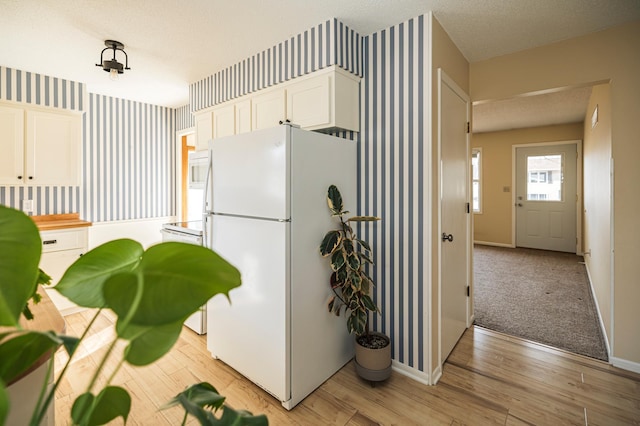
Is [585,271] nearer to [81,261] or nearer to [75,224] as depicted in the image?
[81,261]

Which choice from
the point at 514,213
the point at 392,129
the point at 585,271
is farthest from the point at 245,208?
the point at 514,213

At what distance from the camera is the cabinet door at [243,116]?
2.90m

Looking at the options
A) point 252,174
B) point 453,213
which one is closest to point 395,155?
point 453,213

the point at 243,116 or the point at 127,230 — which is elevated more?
the point at 243,116

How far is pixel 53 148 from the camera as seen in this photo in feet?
10.9

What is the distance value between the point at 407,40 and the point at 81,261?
2323 millimetres

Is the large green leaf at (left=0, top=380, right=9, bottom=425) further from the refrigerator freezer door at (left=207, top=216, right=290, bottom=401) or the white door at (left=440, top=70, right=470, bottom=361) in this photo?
the white door at (left=440, top=70, right=470, bottom=361)

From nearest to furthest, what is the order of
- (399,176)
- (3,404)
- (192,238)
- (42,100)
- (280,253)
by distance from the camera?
(3,404), (280,253), (399,176), (192,238), (42,100)

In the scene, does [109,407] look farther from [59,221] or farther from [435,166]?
[59,221]

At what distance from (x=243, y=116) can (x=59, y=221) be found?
2.42 m

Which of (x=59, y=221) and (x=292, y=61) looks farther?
(x=59, y=221)

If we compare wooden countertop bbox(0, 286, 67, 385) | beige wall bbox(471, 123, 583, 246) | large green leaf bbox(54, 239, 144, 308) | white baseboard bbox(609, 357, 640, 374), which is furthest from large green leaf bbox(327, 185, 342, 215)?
beige wall bbox(471, 123, 583, 246)

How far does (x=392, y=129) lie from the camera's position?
2.25 meters

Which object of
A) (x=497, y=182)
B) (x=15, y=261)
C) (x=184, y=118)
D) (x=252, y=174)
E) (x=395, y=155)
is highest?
(x=184, y=118)
